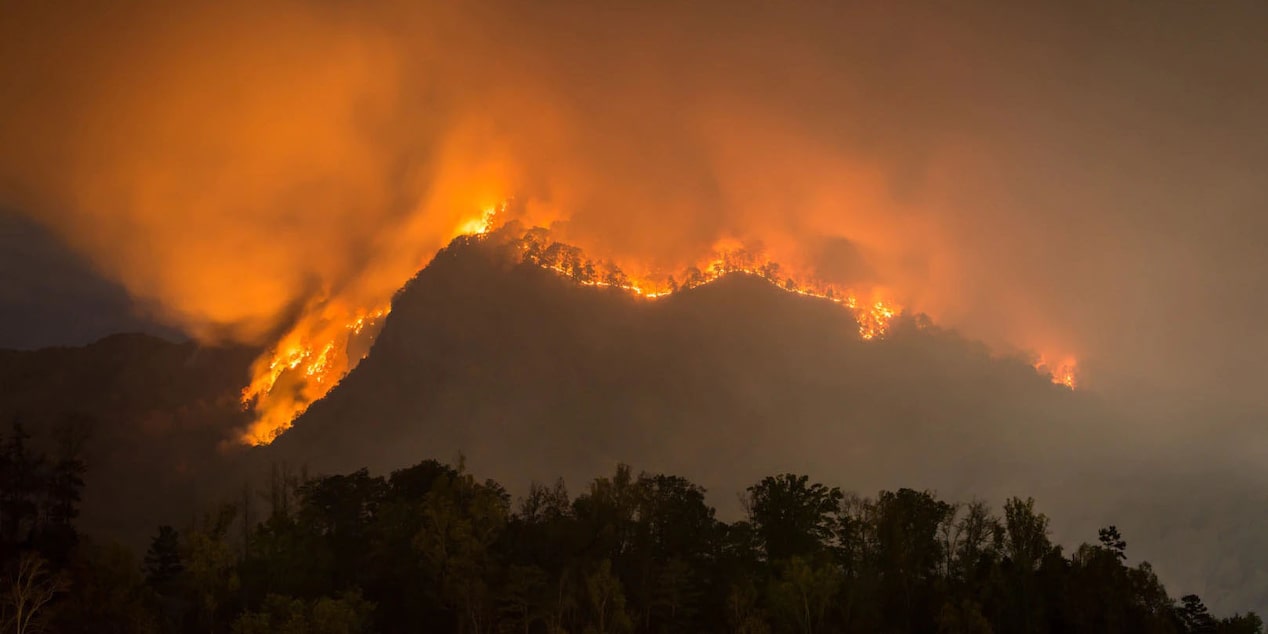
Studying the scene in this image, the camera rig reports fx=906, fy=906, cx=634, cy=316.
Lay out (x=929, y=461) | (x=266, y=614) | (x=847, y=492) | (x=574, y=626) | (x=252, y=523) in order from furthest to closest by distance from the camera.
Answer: (x=929, y=461), (x=847, y=492), (x=252, y=523), (x=574, y=626), (x=266, y=614)

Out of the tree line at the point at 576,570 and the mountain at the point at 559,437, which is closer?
the tree line at the point at 576,570

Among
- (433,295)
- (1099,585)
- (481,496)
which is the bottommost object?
(1099,585)

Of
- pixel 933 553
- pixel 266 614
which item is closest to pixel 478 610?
pixel 266 614

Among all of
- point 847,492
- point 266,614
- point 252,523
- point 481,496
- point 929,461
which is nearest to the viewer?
point 266,614

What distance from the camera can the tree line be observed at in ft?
282

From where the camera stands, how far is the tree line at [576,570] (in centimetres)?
8606

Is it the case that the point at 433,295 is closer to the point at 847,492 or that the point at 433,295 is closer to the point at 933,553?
the point at 847,492

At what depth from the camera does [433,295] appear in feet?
653

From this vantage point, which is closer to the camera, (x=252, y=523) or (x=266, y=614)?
(x=266, y=614)

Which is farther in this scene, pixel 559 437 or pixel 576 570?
pixel 559 437

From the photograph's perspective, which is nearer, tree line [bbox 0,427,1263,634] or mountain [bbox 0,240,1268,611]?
tree line [bbox 0,427,1263,634]

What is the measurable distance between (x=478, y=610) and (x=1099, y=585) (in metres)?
59.8

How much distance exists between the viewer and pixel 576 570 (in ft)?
311

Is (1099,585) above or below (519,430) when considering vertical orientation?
below
